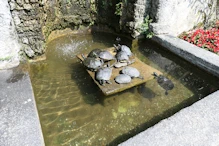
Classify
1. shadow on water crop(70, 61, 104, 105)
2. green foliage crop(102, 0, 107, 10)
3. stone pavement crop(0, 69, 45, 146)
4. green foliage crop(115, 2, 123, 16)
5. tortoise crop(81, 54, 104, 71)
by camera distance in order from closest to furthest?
1. stone pavement crop(0, 69, 45, 146)
2. shadow on water crop(70, 61, 104, 105)
3. tortoise crop(81, 54, 104, 71)
4. green foliage crop(115, 2, 123, 16)
5. green foliage crop(102, 0, 107, 10)

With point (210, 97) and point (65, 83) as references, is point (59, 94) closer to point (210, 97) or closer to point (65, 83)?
point (65, 83)

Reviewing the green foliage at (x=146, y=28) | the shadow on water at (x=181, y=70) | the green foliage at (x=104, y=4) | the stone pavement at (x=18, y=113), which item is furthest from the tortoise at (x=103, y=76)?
the green foliage at (x=104, y=4)

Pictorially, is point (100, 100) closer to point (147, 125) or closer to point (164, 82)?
point (147, 125)

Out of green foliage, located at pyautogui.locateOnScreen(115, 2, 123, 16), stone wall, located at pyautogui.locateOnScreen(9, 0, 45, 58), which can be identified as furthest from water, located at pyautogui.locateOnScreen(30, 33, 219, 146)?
green foliage, located at pyautogui.locateOnScreen(115, 2, 123, 16)

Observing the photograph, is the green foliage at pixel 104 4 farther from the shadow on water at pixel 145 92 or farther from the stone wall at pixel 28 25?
the shadow on water at pixel 145 92

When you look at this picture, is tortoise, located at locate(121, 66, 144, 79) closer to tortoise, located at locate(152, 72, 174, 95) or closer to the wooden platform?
the wooden platform

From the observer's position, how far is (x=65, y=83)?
325 cm

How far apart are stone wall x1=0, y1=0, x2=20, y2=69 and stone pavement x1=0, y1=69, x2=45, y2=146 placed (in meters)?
0.26

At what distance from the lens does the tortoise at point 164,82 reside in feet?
10.2

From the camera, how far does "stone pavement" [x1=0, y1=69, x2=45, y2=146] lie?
73.3 inches

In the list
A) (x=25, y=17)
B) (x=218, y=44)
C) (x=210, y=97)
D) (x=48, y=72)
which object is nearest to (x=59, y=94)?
(x=48, y=72)

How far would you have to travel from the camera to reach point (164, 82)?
3.18m

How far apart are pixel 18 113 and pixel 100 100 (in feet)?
3.96

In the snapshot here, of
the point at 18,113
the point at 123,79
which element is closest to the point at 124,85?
the point at 123,79
